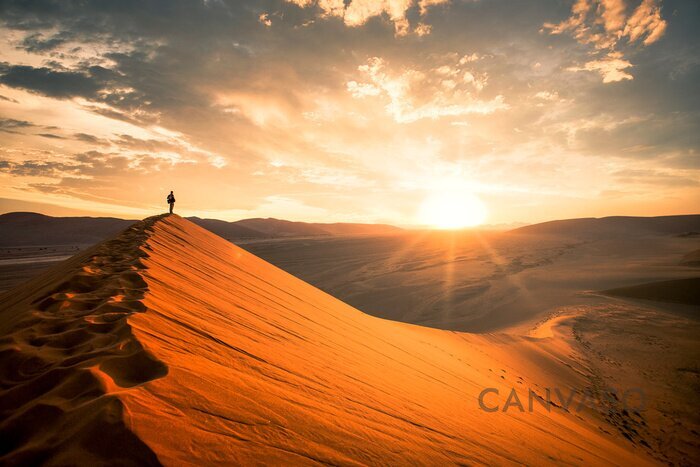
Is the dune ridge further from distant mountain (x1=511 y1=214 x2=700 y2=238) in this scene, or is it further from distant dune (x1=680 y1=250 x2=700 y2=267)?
distant mountain (x1=511 y1=214 x2=700 y2=238)

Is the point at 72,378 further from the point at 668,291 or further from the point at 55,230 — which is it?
the point at 55,230

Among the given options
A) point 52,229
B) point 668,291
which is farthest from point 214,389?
point 52,229

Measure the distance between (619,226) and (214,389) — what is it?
289 feet

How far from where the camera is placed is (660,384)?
22.1ft

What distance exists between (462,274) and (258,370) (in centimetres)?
2107

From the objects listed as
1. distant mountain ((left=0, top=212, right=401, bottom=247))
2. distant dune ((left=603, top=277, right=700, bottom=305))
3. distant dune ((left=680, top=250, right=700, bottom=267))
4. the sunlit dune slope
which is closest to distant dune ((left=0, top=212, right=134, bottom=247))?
distant mountain ((left=0, top=212, right=401, bottom=247))

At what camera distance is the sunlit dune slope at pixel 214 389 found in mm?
1106

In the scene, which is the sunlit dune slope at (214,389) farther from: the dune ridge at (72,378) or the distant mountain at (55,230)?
the distant mountain at (55,230)

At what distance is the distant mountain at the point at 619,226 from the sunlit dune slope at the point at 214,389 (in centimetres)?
6232

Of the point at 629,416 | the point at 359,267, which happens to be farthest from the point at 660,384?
the point at 359,267

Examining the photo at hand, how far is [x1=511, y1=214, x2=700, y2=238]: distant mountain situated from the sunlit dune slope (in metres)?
62.3

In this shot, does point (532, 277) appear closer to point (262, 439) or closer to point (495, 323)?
point (495, 323)

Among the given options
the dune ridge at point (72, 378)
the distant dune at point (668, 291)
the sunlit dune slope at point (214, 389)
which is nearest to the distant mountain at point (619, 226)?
the distant dune at point (668, 291)

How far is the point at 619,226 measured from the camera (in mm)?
67250
